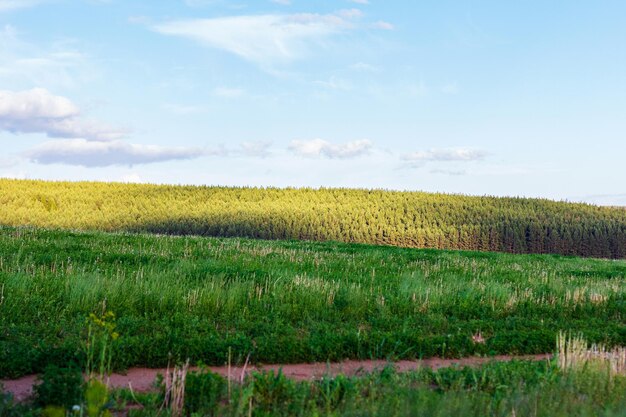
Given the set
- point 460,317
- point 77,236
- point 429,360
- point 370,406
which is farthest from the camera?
point 77,236

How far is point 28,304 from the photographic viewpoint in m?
11.5

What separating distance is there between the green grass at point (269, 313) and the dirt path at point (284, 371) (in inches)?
7.9

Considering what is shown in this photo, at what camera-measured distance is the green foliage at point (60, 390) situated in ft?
22.5

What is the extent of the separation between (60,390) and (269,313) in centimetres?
564

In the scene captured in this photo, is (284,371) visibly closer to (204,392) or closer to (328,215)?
(204,392)

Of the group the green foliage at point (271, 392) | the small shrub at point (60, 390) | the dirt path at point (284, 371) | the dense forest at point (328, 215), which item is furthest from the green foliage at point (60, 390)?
the dense forest at point (328, 215)

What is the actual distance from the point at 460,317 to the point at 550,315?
230cm

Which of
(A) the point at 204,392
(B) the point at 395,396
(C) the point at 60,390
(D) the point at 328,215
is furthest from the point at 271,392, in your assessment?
(D) the point at 328,215

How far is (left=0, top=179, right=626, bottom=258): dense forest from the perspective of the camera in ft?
199

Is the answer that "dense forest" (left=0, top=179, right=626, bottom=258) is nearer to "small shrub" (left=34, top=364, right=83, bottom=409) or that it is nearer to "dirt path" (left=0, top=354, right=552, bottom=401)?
"dirt path" (left=0, top=354, right=552, bottom=401)

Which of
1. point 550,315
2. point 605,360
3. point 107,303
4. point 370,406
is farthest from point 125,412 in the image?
point 550,315

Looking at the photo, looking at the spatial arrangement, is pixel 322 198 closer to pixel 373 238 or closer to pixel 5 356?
pixel 373 238

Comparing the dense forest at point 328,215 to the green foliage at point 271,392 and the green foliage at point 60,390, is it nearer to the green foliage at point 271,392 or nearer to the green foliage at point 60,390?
the green foliage at point 271,392

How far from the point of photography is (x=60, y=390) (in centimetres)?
691
